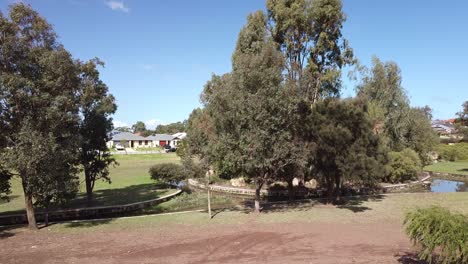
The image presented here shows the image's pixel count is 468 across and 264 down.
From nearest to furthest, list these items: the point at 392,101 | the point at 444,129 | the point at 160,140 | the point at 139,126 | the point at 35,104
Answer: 1. the point at 35,104
2. the point at 392,101
3. the point at 444,129
4. the point at 160,140
5. the point at 139,126

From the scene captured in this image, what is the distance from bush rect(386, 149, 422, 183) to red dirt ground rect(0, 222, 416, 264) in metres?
17.2

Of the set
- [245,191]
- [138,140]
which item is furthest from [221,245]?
[138,140]

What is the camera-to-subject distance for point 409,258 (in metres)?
11.2

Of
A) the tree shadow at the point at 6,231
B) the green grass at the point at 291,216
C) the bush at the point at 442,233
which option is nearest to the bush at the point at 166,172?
the green grass at the point at 291,216

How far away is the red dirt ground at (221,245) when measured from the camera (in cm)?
1179

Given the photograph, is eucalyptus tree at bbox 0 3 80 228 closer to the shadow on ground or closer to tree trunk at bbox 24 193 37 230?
tree trunk at bbox 24 193 37 230

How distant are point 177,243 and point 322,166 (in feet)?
35.0

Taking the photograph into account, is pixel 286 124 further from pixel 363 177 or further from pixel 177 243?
pixel 177 243

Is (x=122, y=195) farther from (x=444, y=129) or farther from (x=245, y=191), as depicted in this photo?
(x=444, y=129)

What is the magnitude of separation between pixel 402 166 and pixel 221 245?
24310 millimetres

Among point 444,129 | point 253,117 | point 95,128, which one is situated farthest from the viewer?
point 444,129

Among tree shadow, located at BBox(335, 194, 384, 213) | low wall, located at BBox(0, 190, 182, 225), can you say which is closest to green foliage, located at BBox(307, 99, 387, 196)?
tree shadow, located at BBox(335, 194, 384, 213)

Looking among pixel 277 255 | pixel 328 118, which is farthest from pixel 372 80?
pixel 277 255

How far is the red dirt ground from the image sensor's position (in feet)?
38.7
